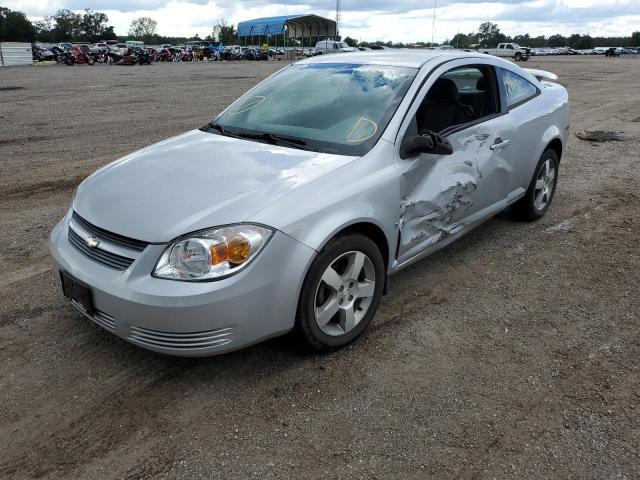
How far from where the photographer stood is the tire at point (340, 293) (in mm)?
2852

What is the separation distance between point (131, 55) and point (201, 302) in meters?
39.2

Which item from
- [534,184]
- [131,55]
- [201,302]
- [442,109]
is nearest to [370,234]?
[201,302]

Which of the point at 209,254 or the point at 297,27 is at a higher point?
the point at 297,27

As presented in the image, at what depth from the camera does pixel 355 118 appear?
3512 millimetres

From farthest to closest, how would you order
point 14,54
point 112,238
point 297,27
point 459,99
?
point 297,27 → point 14,54 → point 459,99 → point 112,238

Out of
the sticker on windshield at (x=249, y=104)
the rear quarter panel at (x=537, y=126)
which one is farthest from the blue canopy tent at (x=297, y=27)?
the sticker on windshield at (x=249, y=104)

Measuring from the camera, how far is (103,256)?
2.79 meters

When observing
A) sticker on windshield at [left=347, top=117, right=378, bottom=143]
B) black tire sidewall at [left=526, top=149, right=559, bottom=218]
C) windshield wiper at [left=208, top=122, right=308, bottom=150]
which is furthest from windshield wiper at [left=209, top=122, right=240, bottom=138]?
black tire sidewall at [left=526, top=149, right=559, bottom=218]

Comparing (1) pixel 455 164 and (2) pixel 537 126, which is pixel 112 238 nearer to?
(1) pixel 455 164

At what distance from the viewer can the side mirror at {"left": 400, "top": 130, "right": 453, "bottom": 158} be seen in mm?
3340

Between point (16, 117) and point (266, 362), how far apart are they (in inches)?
417

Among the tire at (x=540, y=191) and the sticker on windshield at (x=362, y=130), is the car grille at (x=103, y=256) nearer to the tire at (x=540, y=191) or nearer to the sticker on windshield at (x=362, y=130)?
the sticker on windshield at (x=362, y=130)

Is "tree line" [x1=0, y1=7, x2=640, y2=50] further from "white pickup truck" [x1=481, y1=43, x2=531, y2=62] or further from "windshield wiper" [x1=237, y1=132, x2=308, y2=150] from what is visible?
"windshield wiper" [x1=237, y1=132, x2=308, y2=150]

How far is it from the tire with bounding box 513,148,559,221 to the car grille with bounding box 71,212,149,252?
370 cm
